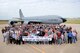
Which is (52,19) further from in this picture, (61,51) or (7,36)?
(61,51)

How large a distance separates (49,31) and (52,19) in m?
34.8

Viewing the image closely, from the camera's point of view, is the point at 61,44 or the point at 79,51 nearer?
the point at 79,51

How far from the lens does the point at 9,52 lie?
68.6 ft

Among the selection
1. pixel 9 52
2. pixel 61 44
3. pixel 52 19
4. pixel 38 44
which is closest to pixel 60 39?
pixel 61 44

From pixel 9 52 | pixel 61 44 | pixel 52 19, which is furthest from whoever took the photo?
pixel 52 19

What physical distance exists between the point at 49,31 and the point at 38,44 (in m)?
1.97

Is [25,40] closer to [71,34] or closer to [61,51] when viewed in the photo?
[71,34]

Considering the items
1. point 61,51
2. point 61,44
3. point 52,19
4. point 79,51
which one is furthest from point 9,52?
point 52,19

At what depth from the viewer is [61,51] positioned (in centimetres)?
2133

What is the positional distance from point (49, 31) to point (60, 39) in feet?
5.91

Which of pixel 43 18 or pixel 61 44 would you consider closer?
pixel 61 44

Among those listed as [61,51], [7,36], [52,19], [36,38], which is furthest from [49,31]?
[52,19]

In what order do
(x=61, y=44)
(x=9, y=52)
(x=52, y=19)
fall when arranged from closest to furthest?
(x=9, y=52)
(x=61, y=44)
(x=52, y=19)

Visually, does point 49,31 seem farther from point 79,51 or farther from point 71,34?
point 79,51
